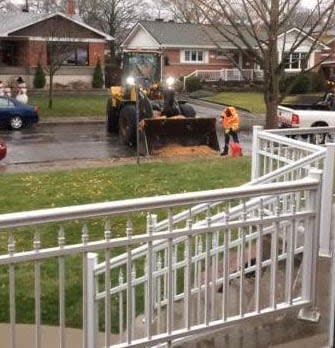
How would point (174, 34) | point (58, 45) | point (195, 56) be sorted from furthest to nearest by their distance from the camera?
point (195, 56), point (174, 34), point (58, 45)

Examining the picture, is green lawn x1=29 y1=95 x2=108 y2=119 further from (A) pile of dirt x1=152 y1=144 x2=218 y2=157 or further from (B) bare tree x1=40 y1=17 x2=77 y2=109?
(A) pile of dirt x1=152 y1=144 x2=218 y2=157

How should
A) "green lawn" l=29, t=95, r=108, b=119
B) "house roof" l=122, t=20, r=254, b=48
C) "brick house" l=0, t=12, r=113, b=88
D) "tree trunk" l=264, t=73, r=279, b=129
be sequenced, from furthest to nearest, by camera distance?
"house roof" l=122, t=20, r=254, b=48, "brick house" l=0, t=12, r=113, b=88, "green lawn" l=29, t=95, r=108, b=119, "tree trunk" l=264, t=73, r=279, b=129

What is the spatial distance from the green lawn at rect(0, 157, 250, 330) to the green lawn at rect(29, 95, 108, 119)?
20.1 metres

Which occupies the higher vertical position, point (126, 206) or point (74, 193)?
point (126, 206)

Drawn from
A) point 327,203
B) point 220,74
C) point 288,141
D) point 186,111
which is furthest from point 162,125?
point 220,74

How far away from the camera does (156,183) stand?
11.7 meters

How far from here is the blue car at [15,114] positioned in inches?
1088

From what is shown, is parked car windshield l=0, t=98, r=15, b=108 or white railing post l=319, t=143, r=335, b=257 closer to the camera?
white railing post l=319, t=143, r=335, b=257

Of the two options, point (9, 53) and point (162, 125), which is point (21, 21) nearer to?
point (9, 53)

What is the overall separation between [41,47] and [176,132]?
2808cm

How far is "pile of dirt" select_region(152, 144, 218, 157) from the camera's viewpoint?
19.4 m

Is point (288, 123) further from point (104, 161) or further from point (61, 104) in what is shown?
point (61, 104)

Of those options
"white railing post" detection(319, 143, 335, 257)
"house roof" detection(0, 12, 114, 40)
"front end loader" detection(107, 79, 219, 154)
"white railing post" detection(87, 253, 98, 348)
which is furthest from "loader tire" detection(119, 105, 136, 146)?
"house roof" detection(0, 12, 114, 40)

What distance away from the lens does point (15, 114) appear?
→ 91.4ft
